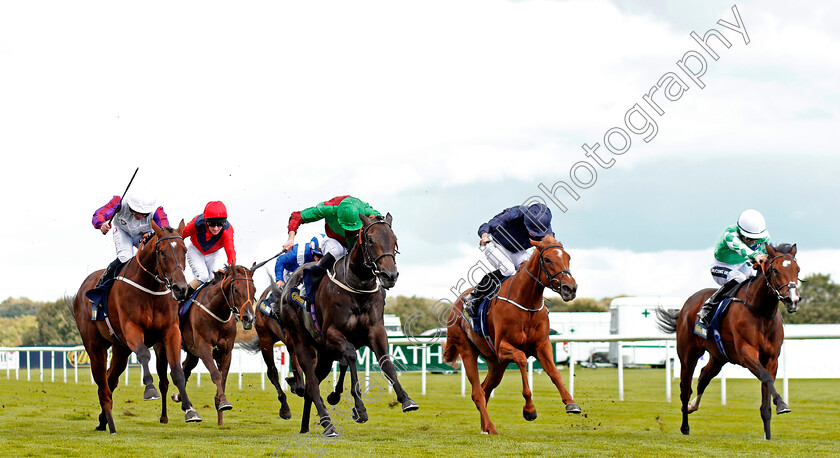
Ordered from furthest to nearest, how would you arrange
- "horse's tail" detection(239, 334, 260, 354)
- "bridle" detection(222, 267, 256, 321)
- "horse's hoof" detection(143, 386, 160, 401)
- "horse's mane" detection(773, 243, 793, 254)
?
"horse's tail" detection(239, 334, 260, 354) < "bridle" detection(222, 267, 256, 321) < "horse's hoof" detection(143, 386, 160, 401) < "horse's mane" detection(773, 243, 793, 254)

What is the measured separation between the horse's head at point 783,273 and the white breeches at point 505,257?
2.26 meters

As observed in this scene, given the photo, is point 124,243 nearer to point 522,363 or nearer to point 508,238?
point 508,238

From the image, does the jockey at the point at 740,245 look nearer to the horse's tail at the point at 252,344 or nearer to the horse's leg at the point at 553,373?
the horse's leg at the point at 553,373

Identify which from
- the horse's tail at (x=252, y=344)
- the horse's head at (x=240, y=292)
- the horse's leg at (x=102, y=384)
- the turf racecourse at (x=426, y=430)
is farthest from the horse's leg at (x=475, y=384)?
the horse's tail at (x=252, y=344)

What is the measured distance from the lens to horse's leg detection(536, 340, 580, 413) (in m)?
7.46

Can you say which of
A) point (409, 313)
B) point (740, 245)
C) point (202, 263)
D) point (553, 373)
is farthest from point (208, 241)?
point (409, 313)

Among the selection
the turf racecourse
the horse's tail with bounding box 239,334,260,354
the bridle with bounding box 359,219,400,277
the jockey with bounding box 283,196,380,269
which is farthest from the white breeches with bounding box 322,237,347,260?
the horse's tail with bounding box 239,334,260,354

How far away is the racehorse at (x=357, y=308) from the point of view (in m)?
7.01

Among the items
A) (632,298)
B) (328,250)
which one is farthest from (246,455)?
(632,298)

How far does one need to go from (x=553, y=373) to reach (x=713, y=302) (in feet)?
7.82

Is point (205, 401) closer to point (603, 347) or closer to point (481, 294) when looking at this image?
point (481, 294)

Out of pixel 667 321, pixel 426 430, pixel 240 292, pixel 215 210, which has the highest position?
pixel 215 210

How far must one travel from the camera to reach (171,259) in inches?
324

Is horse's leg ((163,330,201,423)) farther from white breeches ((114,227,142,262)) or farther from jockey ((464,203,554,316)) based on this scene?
jockey ((464,203,554,316))
